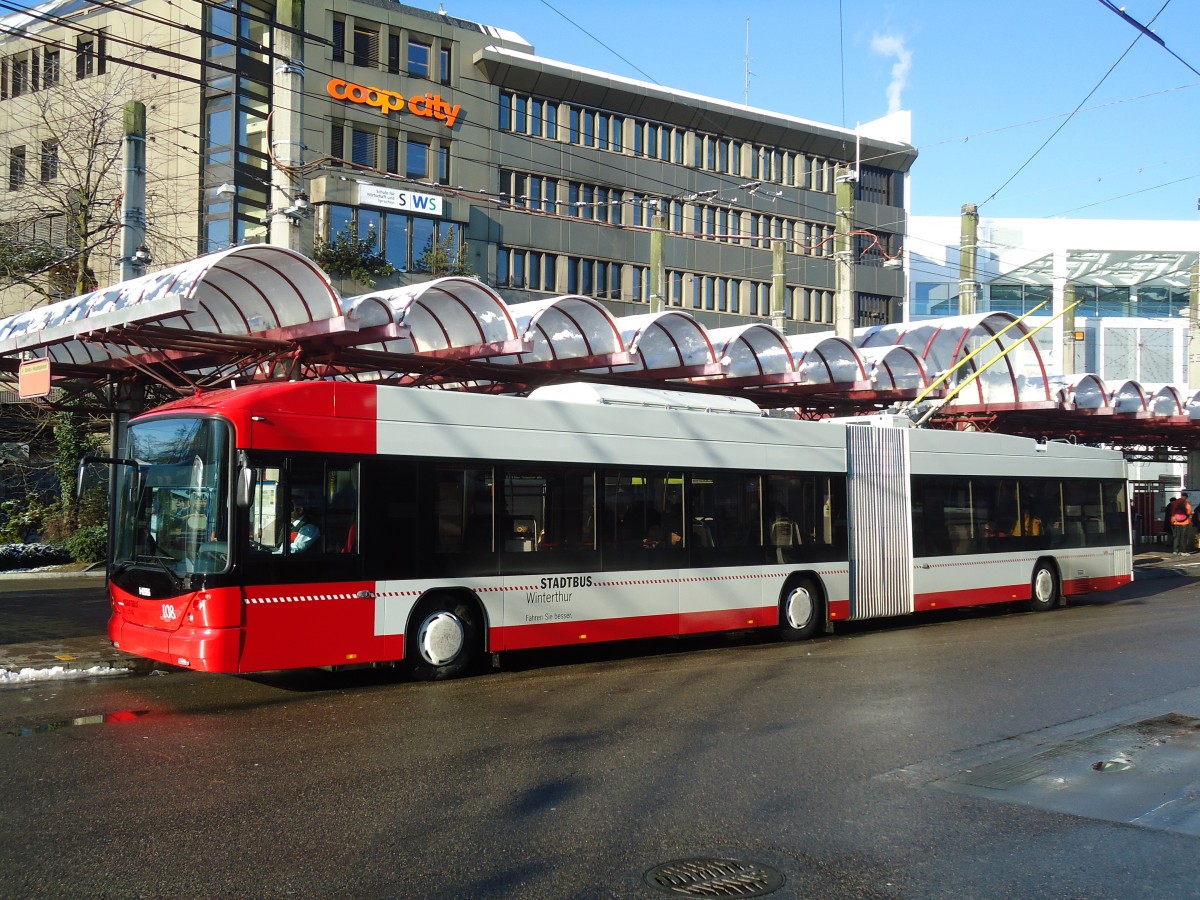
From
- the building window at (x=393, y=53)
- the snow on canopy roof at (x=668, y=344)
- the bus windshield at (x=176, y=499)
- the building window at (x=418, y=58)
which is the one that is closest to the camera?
the bus windshield at (x=176, y=499)

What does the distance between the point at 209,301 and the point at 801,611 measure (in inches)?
350

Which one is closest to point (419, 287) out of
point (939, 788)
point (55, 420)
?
point (939, 788)

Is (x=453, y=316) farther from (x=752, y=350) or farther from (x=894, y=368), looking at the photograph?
(x=894, y=368)

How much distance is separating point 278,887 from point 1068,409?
84.2 feet

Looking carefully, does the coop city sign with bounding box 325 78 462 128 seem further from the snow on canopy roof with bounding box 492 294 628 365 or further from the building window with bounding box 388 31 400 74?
the snow on canopy roof with bounding box 492 294 628 365

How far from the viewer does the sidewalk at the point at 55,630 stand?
12.4 metres

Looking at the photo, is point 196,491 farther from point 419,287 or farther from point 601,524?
point 419,287

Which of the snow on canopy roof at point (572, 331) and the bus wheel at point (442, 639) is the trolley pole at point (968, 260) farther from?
the bus wheel at point (442, 639)

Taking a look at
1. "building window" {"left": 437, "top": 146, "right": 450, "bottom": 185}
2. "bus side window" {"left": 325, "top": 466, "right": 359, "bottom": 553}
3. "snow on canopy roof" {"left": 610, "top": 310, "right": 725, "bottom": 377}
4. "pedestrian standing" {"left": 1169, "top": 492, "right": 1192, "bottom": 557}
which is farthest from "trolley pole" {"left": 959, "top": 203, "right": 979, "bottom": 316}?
"bus side window" {"left": 325, "top": 466, "right": 359, "bottom": 553}

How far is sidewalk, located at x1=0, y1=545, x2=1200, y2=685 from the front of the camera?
40.7ft

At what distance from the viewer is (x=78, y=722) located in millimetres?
9477

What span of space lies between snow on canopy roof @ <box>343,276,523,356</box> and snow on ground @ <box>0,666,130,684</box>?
236 inches

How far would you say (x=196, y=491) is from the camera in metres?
10.8

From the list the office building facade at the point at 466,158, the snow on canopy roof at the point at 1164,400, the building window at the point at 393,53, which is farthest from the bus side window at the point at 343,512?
the building window at the point at 393,53
